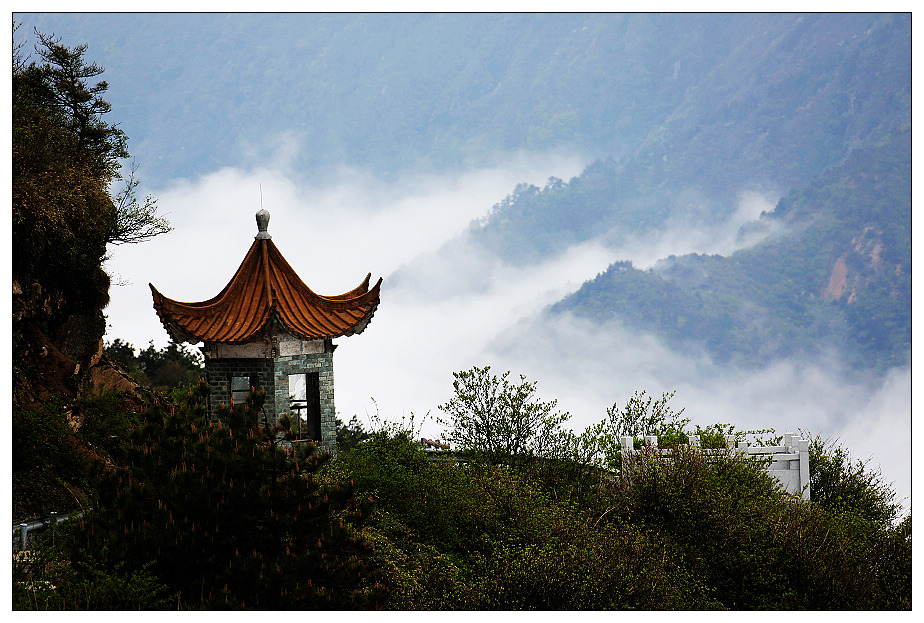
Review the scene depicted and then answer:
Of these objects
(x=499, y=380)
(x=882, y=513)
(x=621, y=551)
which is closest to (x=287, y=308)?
(x=499, y=380)

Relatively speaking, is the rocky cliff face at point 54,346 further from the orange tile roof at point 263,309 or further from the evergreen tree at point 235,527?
the evergreen tree at point 235,527

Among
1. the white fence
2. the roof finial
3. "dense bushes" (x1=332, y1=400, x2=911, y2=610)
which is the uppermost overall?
the roof finial

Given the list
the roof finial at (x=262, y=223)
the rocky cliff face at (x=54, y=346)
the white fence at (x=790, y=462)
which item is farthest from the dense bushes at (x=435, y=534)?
the rocky cliff face at (x=54, y=346)

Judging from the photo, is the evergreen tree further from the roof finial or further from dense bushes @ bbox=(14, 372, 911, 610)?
the roof finial

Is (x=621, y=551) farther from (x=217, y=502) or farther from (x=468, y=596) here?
(x=217, y=502)

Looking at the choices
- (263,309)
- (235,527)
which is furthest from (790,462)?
(235,527)

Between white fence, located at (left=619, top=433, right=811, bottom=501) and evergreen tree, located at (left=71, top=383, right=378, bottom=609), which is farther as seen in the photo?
white fence, located at (left=619, top=433, right=811, bottom=501)

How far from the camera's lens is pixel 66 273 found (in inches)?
722

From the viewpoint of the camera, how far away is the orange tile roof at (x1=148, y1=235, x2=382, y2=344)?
14695mm

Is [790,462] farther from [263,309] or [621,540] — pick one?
[263,309]

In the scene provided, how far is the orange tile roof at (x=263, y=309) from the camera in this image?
14695 mm

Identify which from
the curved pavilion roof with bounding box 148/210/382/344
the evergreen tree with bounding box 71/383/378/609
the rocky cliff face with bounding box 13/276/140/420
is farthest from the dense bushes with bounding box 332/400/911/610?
the rocky cliff face with bounding box 13/276/140/420

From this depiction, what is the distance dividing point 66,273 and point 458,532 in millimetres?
A: 10003

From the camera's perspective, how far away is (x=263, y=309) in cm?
1487
